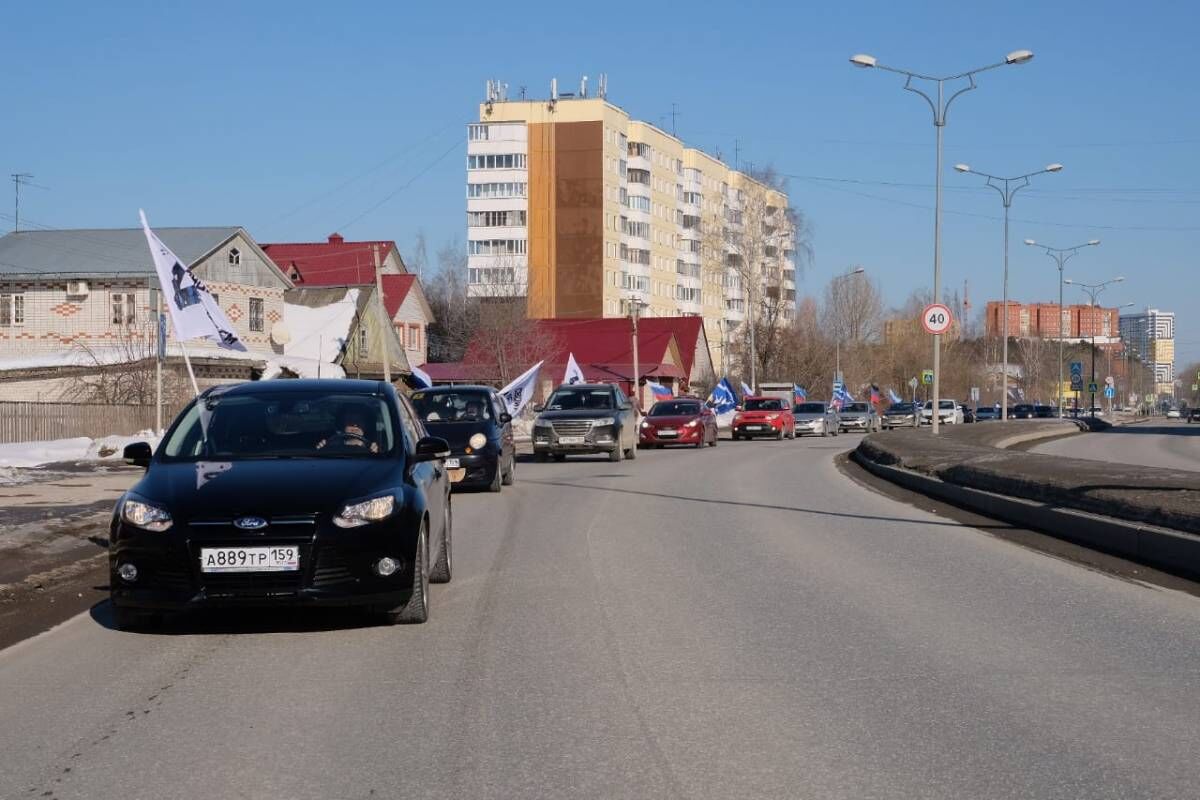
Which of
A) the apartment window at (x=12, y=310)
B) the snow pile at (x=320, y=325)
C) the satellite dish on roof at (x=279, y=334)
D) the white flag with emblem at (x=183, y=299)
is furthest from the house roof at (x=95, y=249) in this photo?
the white flag with emblem at (x=183, y=299)

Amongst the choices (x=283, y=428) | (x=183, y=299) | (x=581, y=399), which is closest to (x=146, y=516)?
(x=283, y=428)

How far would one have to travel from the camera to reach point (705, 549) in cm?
1348

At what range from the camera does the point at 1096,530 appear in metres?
14.0

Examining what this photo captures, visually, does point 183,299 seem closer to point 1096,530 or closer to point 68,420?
point 68,420

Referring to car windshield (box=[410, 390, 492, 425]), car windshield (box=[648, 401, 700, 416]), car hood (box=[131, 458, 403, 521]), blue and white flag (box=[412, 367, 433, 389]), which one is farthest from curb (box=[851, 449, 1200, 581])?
blue and white flag (box=[412, 367, 433, 389])

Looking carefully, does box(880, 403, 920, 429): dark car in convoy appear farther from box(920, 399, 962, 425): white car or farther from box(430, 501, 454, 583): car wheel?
box(430, 501, 454, 583): car wheel

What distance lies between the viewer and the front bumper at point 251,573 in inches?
315

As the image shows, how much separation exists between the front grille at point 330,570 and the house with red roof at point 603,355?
57.0 m

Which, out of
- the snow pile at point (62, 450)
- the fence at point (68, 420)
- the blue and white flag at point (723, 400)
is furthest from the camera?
the blue and white flag at point (723, 400)

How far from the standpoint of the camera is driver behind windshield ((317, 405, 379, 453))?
30.8 ft

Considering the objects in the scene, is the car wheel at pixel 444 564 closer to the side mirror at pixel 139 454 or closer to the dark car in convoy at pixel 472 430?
the side mirror at pixel 139 454

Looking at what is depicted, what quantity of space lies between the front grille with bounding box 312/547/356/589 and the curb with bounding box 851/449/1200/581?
7.22 metres

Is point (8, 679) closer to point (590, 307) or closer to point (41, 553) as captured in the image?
point (41, 553)

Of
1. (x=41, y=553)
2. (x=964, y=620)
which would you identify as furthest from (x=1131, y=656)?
(x=41, y=553)
